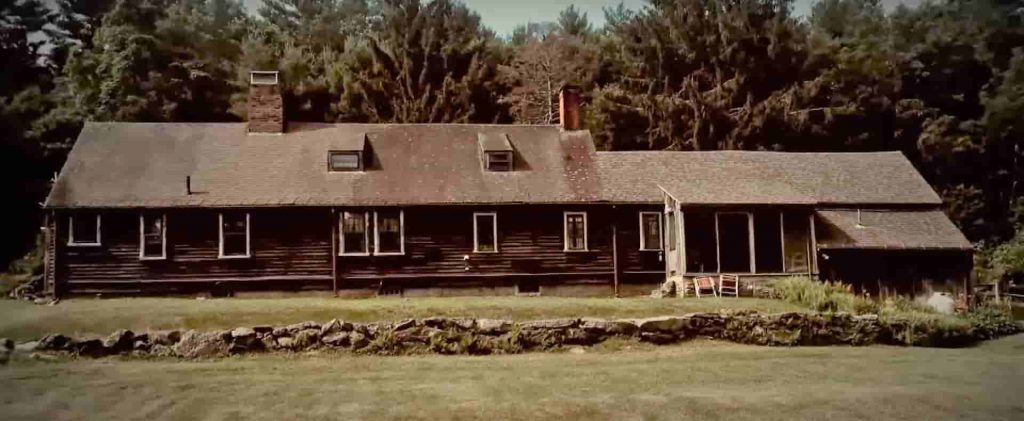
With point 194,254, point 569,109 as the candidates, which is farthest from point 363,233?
point 569,109

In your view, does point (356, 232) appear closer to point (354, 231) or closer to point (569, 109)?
point (354, 231)

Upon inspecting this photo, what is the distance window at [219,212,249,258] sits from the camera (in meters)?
22.9

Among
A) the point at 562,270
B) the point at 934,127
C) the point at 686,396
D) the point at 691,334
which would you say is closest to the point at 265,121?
the point at 562,270

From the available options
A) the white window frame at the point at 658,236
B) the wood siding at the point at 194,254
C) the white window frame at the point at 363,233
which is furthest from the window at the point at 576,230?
the wood siding at the point at 194,254

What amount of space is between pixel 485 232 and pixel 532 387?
466 inches

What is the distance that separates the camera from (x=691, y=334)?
1688 centimetres

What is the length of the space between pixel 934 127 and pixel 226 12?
90.5 ft

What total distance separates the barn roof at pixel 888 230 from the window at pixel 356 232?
11663 mm

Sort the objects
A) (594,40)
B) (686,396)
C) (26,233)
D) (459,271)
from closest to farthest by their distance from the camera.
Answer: (686,396), (26,233), (459,271), (594,40)

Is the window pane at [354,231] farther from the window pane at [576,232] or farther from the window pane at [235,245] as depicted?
the window pane at [576,232]

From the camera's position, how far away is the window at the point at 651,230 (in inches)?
958

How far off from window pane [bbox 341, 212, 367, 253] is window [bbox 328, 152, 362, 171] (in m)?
1.66

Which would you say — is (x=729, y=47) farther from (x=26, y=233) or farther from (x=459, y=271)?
(x=26, y=233)

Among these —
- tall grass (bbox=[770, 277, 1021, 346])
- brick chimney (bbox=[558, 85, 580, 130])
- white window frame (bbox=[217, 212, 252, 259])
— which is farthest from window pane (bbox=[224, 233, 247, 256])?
tall grass (bbox=[770, 277, 1021, 346])
